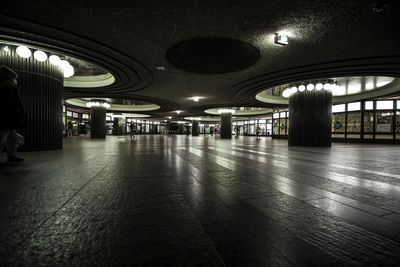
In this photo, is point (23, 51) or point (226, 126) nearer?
point (23, 51)

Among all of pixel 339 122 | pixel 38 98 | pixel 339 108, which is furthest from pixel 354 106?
pixel 38 98

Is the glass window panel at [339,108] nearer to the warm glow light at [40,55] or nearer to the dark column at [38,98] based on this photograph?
the dark column at [38,98]

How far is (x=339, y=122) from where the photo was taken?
1748 cm

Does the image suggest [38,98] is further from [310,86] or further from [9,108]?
[310,86]

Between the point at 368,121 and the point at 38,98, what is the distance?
2290cm

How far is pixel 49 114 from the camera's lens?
6879mm

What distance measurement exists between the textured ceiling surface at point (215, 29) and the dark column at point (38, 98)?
3.93ft

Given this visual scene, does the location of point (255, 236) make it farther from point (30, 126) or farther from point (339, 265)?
point (30, 126)


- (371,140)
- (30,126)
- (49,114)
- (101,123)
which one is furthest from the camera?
(101,123)

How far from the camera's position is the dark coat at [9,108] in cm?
365

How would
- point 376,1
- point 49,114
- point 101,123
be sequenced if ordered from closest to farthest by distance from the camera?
point 376,1
point 49,114
point 101,123

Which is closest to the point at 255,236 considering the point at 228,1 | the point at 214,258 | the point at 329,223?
the point at 214,258

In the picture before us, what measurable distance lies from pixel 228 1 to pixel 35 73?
7.31 m

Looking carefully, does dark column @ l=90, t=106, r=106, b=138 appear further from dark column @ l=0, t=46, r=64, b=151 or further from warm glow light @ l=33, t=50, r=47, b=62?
warm glow light @ l=33, t=50, r=47, b=62
